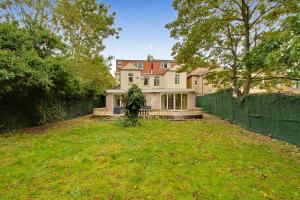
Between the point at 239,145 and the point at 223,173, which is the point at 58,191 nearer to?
the point at 223,173

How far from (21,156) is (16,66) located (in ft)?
13.1

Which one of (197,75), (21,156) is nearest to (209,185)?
(21,156)

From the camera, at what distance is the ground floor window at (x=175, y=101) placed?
22766 mm

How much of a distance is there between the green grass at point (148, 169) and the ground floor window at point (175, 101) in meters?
14.5

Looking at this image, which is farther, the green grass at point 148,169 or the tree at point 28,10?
the tree at point 28,10

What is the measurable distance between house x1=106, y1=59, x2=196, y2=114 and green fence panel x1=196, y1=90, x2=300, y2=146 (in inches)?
317

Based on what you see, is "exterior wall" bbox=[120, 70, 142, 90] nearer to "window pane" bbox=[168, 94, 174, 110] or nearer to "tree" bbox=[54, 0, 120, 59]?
"window pane" bbox=[168, 94, 174, 110]

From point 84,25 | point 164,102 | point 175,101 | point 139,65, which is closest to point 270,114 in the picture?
point 175,101

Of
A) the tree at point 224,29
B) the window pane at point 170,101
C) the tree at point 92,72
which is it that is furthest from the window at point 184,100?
the tree at point 92,72

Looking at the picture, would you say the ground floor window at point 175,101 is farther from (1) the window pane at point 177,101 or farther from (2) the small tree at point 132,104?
(2) the small tree at point 132,104

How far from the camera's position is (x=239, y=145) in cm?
779

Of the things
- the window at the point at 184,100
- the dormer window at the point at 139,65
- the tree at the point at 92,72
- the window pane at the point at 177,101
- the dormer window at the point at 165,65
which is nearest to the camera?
the tree at the point at 92,72

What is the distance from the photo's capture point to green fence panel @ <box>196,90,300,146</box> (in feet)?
25.3

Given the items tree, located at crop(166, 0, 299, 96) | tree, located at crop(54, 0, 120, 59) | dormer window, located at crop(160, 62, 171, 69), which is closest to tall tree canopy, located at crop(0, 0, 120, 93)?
tree, located at crop(54, 0, 120, 59)
